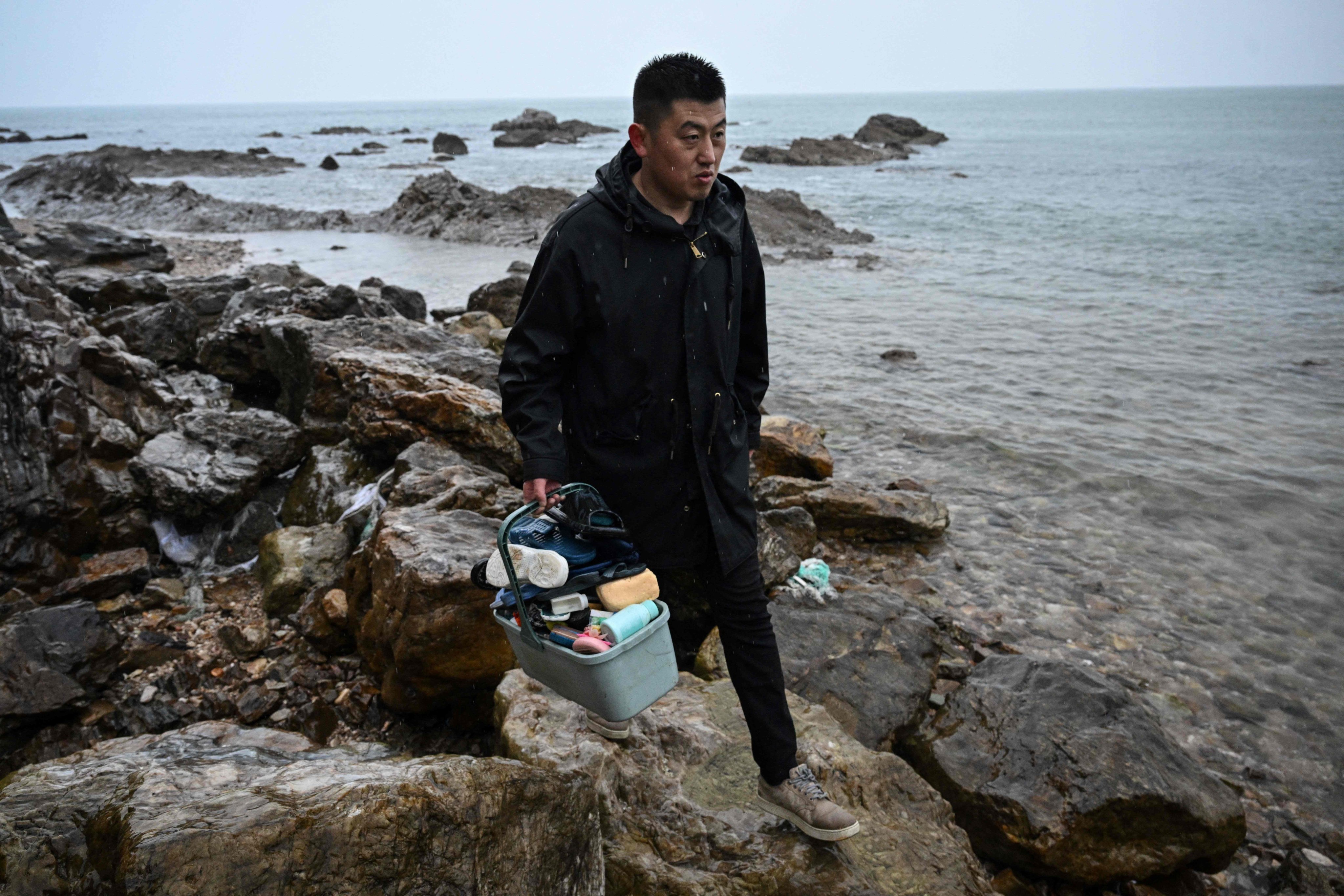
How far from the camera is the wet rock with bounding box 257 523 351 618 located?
16.1 ft

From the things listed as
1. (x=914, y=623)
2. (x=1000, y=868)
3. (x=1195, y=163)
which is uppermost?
(x=1195, y=163)

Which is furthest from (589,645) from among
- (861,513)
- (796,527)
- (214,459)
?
(214,459)

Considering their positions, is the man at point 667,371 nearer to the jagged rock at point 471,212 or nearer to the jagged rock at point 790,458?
the jagged rock at point 790,458

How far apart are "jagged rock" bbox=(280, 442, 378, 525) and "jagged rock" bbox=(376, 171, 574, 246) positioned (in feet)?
51.4

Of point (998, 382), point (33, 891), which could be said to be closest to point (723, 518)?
point (33, 891)

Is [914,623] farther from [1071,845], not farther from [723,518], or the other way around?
[723,518]

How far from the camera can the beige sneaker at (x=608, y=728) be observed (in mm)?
2900

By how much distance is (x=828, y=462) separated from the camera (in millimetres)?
7496

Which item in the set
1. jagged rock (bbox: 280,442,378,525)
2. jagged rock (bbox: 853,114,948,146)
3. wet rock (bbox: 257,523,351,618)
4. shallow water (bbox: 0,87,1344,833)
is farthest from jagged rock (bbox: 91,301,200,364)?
jagged rock (bbox: 853,114,948,146)

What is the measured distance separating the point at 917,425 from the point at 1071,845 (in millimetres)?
6268

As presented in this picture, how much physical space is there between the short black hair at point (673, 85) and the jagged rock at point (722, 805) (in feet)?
6.56

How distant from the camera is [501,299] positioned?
12.8m

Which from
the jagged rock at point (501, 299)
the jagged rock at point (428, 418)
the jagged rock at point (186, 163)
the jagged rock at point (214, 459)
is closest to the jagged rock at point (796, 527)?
the jagged rock at point (428, 418)

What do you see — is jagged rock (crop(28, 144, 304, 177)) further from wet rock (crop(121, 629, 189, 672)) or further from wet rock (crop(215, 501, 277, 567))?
wet rock (crop(121, 629, 189, 672))
